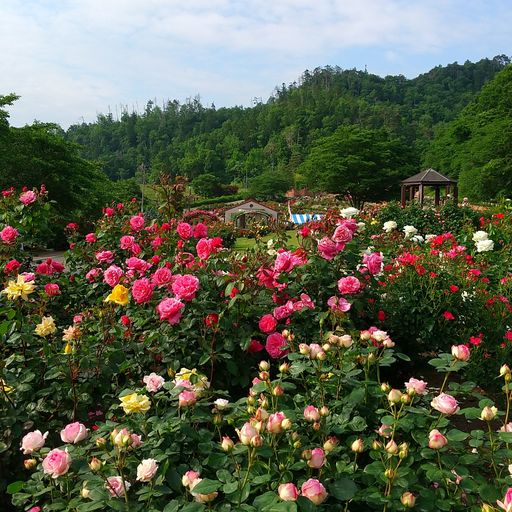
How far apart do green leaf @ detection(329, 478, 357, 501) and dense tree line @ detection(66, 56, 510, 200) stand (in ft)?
187

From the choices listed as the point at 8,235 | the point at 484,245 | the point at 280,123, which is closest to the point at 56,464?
the point at 8,235

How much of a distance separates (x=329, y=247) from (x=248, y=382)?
812mm

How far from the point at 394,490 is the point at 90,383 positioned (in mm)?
1258

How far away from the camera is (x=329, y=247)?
2637 millimetres

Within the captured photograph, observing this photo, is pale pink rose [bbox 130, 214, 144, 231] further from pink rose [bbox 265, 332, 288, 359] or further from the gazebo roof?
the gazebo roof

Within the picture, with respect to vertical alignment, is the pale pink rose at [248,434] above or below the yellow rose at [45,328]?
above

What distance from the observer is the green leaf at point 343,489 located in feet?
4.01

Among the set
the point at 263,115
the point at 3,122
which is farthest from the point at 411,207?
the point at 263,115

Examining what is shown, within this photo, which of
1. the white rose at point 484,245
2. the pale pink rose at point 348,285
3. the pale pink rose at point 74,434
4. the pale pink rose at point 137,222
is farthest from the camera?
the white rose at point 484,245

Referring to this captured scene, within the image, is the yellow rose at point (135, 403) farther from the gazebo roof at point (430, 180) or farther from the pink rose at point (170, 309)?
the gazebo roof at point (430, 180)

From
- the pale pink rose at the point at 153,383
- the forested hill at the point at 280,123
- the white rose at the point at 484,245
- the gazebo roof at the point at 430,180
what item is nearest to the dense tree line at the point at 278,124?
the forested hill at the point at 280,123

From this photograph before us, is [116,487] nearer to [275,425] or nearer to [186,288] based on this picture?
[275,425]

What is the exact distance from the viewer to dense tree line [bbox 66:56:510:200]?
2825 inches

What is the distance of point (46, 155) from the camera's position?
20.4 meters
